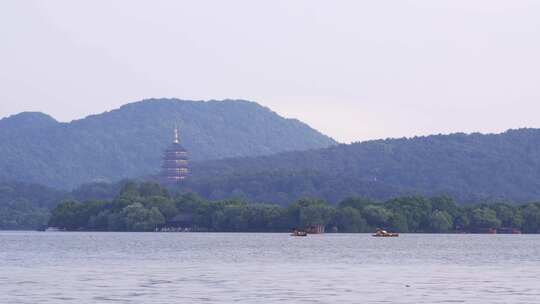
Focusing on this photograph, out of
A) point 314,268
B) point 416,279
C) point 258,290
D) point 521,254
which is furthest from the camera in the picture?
point 521,254

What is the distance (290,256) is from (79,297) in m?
61.7

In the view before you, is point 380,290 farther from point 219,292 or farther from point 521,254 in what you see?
point 521,254

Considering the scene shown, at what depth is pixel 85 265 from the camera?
4390 inches

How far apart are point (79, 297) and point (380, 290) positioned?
1884cm

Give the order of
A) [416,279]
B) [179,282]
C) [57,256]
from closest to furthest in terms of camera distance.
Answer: [179,282] → [416,279] → [57,256]

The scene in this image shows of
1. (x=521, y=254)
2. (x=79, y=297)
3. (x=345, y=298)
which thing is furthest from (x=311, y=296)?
(x=521, y=254)

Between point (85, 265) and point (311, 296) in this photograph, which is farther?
point (85, 265)

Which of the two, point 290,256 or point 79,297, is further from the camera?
Result: point 290,256

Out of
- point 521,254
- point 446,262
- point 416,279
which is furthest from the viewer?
point 521,254

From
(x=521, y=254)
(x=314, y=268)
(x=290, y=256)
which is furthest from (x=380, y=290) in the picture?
(x=521, y=254)

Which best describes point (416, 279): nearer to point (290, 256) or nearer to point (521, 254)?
point (290, 256)

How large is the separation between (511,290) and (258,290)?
1561 cm

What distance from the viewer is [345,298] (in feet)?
245

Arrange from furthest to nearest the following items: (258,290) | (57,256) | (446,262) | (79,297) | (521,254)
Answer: (521,254) → (57,256) → (446,262) → (258,290) → (79,297)
